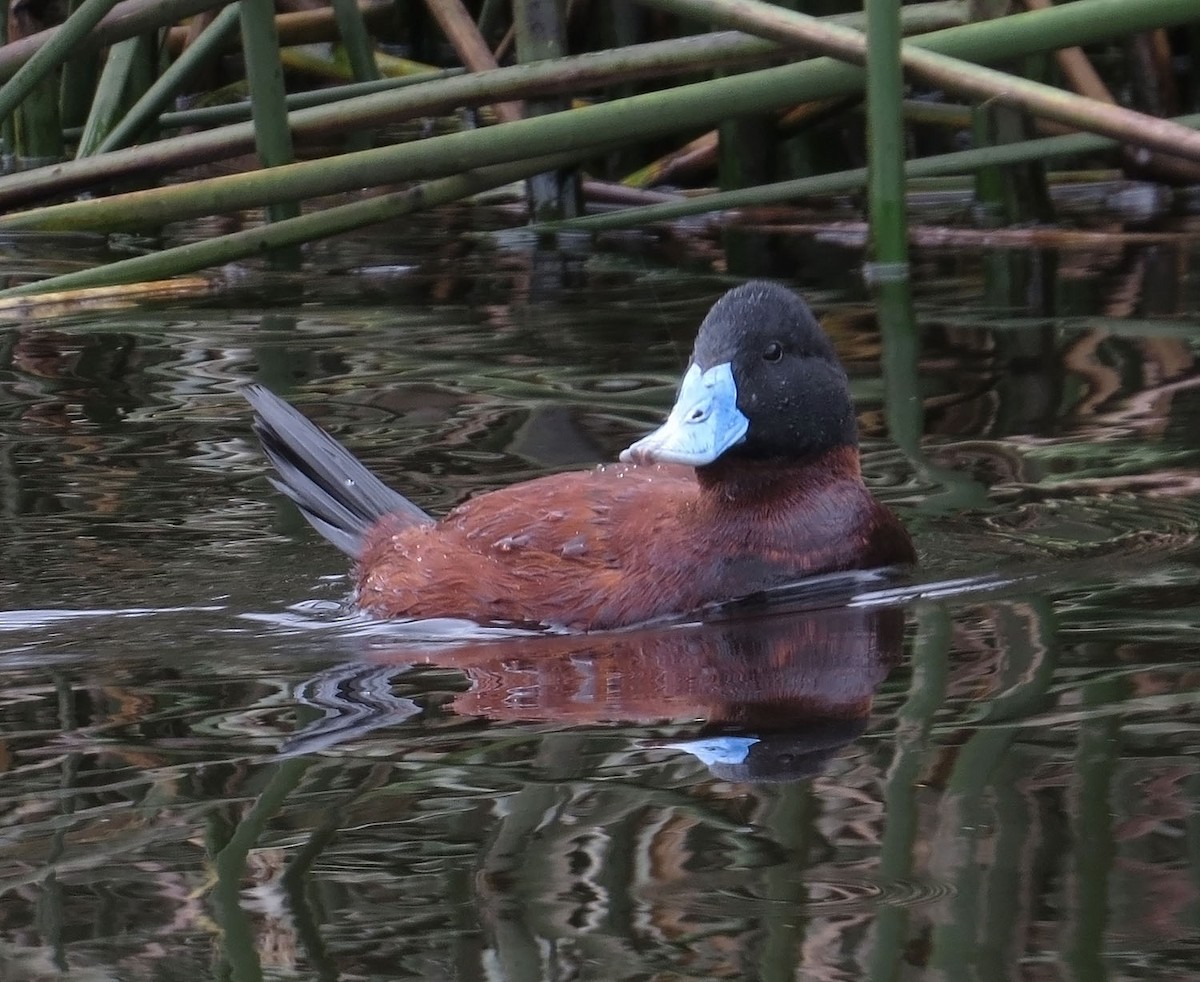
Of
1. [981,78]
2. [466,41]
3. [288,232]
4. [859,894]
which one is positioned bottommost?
[859,894]

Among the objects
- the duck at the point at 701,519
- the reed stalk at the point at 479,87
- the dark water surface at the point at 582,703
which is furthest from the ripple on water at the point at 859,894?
the reed stalk at the point at 479,87

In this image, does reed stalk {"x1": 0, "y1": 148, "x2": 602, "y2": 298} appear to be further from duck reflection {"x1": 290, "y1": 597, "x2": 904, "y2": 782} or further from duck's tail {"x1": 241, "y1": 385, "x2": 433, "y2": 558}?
duck reflection {"x1": 290, "y1": 597, "x2": 904, "y2": 782}

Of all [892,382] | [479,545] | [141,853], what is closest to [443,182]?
[892,382]

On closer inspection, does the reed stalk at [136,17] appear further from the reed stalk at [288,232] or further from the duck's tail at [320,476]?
the duck's tail at [320,476]

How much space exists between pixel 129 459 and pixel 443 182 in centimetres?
170

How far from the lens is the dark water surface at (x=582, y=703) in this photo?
2070 mm

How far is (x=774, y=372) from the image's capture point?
3.88 metres

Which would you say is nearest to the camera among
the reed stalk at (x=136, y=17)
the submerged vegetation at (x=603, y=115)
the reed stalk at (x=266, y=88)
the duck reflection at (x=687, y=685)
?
the duck reflection at (x=687, y=685)

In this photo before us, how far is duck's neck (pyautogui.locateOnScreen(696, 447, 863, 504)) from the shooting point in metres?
3.84

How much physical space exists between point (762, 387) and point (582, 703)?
105cm

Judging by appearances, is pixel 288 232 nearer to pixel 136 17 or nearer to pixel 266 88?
pixel 266 88

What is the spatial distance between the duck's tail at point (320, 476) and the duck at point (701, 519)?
276 millimetres

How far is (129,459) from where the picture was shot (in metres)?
4.76

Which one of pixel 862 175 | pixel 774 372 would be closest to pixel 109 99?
pixel 862 175
